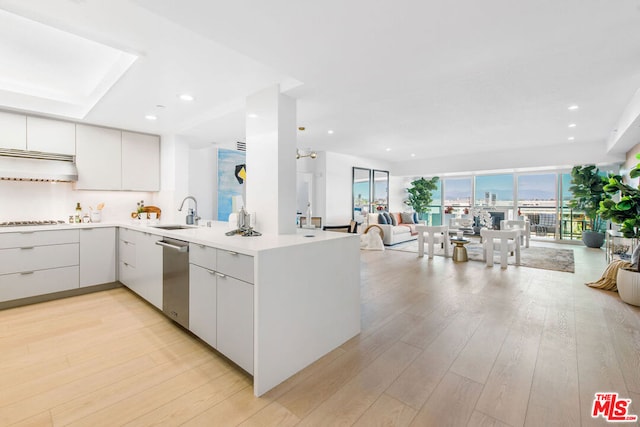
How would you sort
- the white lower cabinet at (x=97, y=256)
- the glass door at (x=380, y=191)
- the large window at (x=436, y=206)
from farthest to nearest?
the large window at (x=436, y=206)
the glass door at (x=380, y=191)
the white lower cabinet at (x=97, y=256)

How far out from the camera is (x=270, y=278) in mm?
1808

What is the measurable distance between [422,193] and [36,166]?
9.41m

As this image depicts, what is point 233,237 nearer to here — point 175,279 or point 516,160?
point 175,279

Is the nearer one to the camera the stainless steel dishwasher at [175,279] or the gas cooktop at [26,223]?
the stainless steel dishwasher at [175,279]

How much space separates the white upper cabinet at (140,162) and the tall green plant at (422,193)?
791 cm

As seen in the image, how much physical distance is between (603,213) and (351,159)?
5808mm

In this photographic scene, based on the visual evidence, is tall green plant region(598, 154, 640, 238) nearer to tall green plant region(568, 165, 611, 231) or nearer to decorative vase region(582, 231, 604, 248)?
tall green plant region(568, 165, 611, 231)

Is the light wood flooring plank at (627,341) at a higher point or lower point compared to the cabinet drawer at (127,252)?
lower

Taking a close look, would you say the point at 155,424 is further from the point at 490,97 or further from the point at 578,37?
the point at 490,97

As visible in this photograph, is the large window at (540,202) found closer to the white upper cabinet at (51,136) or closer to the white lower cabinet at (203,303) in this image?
the white lower cabinet at (203,303)

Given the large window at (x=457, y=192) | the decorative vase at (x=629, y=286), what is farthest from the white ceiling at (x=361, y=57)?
the large window at (x=457, y=192)

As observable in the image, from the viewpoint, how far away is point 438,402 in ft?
5.47

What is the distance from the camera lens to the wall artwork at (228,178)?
5578mm

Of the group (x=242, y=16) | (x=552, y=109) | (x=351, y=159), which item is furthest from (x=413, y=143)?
(x=242, y=16)
